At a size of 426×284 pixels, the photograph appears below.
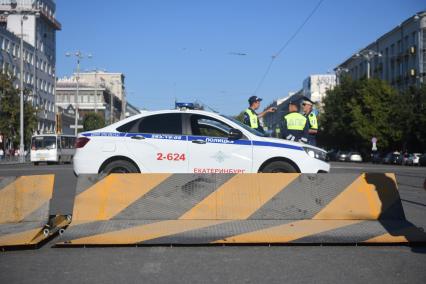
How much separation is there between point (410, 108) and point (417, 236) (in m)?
57.5

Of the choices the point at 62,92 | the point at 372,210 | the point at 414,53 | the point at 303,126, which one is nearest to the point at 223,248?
the point at 372,210

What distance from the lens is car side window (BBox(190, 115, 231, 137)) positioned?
33.8ft

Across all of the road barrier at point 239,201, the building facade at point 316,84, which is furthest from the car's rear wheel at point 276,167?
the building facade at point 316,84

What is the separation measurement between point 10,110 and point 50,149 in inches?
549

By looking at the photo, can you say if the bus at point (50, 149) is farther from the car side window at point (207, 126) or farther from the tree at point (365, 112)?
the car side window at point (207, 126)

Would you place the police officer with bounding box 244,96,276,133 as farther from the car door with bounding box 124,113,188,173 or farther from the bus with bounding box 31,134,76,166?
the bus with bounding box 31,134,76,166

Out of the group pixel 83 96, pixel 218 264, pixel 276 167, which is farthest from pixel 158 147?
pixel 83 96

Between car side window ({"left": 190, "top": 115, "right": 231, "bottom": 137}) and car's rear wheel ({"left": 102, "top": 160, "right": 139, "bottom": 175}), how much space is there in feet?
3.96

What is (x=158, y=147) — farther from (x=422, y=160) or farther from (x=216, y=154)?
(x=422, y=160)

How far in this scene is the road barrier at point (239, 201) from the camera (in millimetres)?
7590

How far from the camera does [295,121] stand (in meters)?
13.0

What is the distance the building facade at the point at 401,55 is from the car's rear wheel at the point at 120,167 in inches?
2581

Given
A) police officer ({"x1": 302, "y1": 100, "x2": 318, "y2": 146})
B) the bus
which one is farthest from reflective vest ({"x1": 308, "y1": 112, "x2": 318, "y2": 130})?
the bus

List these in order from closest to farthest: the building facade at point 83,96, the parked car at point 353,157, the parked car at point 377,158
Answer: the parked car at point 377,158 → the parked car at point 353,157 → the building facade at point 83,96
